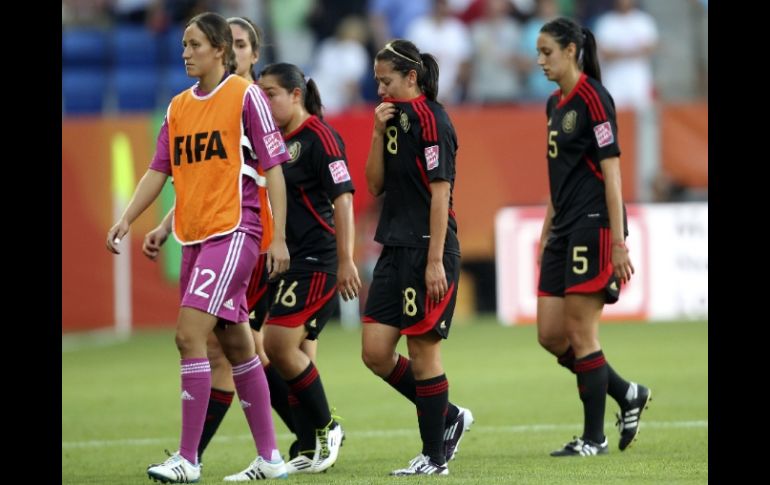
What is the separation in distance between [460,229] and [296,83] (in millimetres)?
8832

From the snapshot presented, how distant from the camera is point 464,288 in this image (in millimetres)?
16312

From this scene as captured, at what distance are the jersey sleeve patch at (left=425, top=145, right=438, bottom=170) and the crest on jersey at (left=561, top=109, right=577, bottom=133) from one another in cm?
105

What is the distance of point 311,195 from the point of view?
7.33 m

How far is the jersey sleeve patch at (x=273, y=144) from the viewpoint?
6.40 m

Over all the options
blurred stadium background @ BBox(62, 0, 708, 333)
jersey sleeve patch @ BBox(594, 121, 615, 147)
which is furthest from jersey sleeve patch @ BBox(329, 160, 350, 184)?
blurred stadium background @ BBox(62, 0, 708, 333)

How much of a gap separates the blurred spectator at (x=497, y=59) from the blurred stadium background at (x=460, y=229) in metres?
0.02

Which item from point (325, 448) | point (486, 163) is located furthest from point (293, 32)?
point (325, 448)

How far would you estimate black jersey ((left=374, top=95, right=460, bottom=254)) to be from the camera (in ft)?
21.9

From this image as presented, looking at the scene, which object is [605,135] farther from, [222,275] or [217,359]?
[217,359]

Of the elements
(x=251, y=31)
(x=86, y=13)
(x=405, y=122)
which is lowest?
(x=405, y=122)

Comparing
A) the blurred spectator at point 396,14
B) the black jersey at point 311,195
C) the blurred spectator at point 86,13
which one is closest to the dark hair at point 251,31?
the black jersey at point 311,195

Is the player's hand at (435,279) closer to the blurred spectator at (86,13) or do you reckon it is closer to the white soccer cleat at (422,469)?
the white soccer cleat at (422,469)
